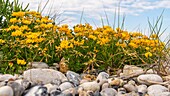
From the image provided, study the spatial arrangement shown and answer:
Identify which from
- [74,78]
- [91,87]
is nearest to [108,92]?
[91,87]

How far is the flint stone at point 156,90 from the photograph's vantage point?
4434 mm

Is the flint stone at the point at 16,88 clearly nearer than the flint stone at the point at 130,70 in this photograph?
Yes

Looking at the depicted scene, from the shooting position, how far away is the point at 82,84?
4516 mm

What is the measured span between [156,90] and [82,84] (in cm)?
82

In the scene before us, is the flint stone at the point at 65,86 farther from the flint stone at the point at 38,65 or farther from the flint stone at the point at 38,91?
the flint stone at the point at 38,65

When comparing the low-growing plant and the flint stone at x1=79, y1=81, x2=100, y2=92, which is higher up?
the low-growing plant

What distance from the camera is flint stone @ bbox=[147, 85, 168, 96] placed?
4434 mm

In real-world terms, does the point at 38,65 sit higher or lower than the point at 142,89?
higher

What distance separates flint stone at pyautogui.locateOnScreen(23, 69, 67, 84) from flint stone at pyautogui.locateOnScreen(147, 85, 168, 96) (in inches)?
39.2

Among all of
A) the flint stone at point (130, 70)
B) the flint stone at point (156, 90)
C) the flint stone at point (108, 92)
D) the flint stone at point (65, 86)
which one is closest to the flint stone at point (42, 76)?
the flint stone at point (65, 86)

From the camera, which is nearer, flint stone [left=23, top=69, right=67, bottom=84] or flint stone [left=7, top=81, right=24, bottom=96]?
flint stone [left=7, top=81, right=24, bottom=96]

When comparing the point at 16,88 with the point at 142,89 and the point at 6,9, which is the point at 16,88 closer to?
the point at 142,89

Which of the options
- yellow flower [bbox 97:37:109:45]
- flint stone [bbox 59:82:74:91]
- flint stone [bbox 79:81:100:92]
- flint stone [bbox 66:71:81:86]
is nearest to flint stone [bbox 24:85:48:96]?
flint stone [bbox 59:82:74:91]

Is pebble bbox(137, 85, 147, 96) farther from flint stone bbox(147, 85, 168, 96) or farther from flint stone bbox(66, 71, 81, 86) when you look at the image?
flint stone bbox(66, 71, 81, 86)
